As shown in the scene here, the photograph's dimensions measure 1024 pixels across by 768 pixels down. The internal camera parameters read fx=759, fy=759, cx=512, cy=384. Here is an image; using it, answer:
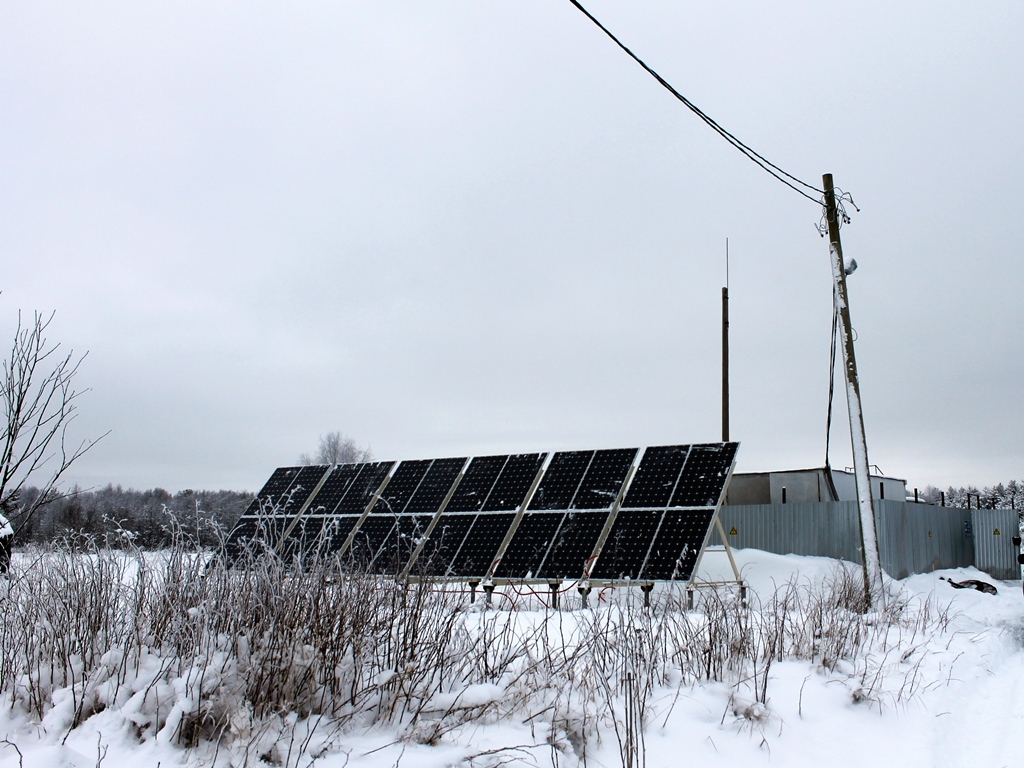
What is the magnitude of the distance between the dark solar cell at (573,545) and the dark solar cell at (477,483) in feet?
6.91

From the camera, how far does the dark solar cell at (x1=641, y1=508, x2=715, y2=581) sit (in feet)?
35.7

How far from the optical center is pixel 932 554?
73.5 ft

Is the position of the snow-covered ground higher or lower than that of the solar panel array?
lower

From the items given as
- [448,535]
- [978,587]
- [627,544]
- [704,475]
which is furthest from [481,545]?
[978,587]

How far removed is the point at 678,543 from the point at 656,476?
2.13m

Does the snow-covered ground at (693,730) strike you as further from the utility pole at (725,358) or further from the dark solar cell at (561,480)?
the utility pole at (725,358)

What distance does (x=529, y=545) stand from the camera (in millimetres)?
12758

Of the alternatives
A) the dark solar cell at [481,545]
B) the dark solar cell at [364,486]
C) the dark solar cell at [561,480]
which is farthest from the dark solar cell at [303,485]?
the dark solar cell at [561,480]

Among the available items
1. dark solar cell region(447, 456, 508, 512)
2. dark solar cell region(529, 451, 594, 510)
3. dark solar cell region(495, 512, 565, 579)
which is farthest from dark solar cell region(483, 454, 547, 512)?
dark solar cell region(495, 512, 565, 579)

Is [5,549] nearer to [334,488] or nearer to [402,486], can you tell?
[402,486]

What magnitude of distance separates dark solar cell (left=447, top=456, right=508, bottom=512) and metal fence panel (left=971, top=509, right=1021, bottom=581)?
62.6ft

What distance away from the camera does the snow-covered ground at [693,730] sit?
11.7ft

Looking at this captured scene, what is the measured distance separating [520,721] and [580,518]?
8737 mm

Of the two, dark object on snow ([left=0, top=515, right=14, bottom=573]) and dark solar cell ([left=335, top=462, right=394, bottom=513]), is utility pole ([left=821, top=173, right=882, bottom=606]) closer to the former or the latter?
dark solar cell ([left=335, top=462, right=394, bottom=513])
